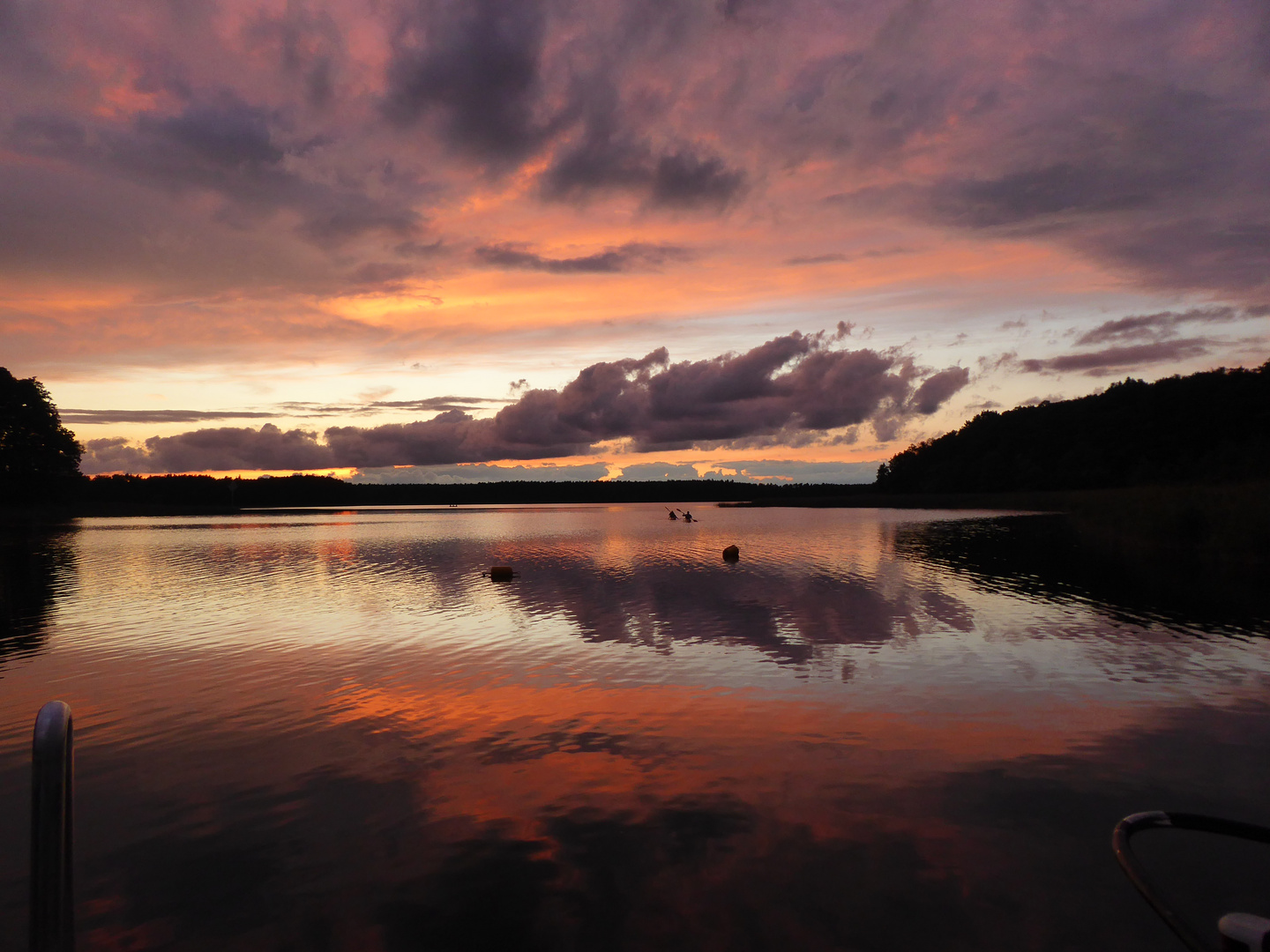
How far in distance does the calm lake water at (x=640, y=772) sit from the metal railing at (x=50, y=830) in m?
3.37

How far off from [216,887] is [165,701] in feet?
31.4

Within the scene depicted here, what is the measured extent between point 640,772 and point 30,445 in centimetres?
11720

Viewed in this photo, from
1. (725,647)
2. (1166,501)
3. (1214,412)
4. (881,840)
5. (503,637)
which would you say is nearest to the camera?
(881,840)

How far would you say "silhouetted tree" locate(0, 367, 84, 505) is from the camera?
9356cm

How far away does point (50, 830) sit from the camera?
4.69 m

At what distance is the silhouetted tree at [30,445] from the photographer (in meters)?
93.6

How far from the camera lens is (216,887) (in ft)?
27.9

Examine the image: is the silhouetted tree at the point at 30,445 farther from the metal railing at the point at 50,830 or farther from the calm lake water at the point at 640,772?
the metal railing at the point at 50,830

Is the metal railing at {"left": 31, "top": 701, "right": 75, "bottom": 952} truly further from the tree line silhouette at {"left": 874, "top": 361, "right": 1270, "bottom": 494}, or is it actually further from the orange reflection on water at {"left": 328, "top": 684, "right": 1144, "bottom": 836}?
the tree line silhouette at {"left": 874, "top": 361, "right": 1270, "bottom": 494}

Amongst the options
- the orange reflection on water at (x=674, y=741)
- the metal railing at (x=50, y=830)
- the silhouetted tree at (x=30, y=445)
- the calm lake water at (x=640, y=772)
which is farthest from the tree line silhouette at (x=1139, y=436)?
the silhouetted tree at (x=30, y=445)

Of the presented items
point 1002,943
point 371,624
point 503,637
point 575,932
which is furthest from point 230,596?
point 1002,943

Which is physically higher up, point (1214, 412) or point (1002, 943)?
point (1214, 412)

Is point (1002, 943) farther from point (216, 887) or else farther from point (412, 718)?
point (412, 718)

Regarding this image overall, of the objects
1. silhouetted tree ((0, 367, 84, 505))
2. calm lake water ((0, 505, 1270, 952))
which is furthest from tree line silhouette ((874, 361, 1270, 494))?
silhouetted tree ((0, 367, 84, 505))
